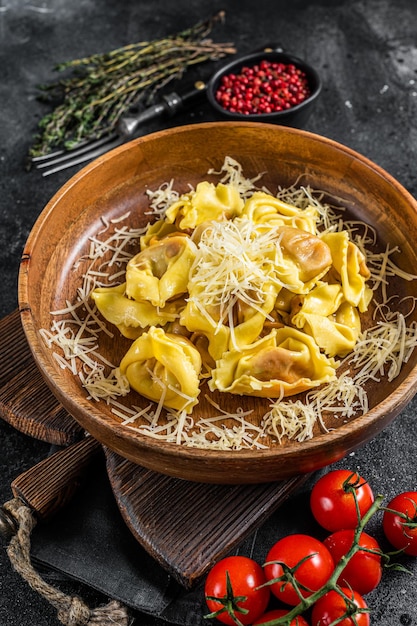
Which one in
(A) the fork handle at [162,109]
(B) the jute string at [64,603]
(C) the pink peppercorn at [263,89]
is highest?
(C) the pink peppercorn at [263,89]

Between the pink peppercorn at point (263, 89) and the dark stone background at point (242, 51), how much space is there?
47 centimetres

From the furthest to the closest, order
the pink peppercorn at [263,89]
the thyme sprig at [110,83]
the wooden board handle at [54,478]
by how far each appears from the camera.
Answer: the thyme sprig at [110,83], the pink peppercorn at [263,89], the wooden board handle at [54,478]

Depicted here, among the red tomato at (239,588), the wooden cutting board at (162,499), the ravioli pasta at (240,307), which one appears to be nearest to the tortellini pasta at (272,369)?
the ravioli pasta at (240,307)

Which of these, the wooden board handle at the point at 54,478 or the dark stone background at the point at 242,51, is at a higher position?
the dark stone background at the point at 242,51

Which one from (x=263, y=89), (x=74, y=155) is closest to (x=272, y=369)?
(x=263, y=89)

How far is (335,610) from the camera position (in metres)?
2.99

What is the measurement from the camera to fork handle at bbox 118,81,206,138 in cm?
515

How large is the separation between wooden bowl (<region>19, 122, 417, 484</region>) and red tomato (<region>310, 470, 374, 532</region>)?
0.24 meters

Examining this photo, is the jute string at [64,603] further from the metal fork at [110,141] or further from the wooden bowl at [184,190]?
the metal fork at [110,141]

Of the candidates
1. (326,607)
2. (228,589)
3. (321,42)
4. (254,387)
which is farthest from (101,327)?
(321,42)

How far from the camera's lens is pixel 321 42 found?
6.17 m

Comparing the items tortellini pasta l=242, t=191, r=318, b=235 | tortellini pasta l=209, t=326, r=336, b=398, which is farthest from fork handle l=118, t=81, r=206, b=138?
tortellini pasta l=209, t=326, r=336, b=398

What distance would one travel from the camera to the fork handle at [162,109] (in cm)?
515

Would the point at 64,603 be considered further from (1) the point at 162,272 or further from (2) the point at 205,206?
(2) the point at 205,206
